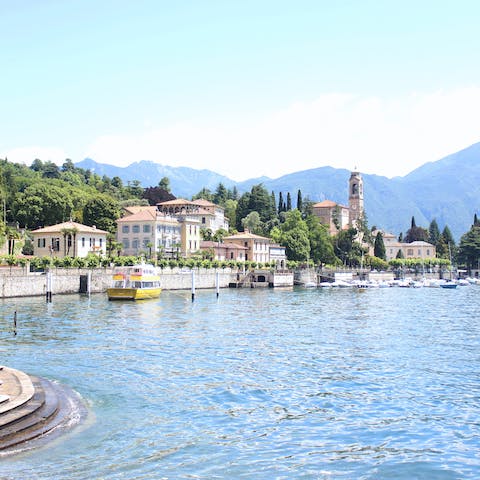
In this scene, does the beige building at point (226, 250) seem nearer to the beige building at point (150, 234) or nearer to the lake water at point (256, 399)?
the beige building at point (150, 234)

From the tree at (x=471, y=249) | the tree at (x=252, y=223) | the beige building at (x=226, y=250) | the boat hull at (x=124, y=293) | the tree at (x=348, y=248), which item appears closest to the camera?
the boat hull at (x=124, y=293)

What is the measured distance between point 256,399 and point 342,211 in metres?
Result: 172

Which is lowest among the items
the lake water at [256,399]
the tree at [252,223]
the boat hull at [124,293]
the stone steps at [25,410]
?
the lake water at [256,399]

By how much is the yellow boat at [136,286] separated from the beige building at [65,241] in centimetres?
2066

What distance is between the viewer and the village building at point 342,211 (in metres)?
184

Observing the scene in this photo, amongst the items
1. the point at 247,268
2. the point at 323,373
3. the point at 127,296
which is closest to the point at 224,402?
the point at 323,373

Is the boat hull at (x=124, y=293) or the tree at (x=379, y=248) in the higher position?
the tree at (x=379, y=248)

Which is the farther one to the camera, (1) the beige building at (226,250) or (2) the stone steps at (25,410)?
(1) the beige building at (226,250)

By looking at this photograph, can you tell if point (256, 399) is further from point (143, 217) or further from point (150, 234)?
point (143, 217)

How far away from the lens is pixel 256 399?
2238cm

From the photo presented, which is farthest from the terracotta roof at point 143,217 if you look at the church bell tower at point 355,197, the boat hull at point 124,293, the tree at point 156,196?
the church bell tower at point 355,197

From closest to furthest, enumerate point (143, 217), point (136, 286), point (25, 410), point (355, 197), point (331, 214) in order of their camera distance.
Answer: point (25, 410) < point (136, 286) < point (143, 217) < point (331, 214) < point (355, 197)

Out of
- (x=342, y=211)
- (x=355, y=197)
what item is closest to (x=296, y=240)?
(x=342, y=211)

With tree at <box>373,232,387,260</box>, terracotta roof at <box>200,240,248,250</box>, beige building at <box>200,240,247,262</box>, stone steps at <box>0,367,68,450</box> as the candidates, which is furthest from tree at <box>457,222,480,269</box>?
stone steps at <box>0,367,68,450</box>
